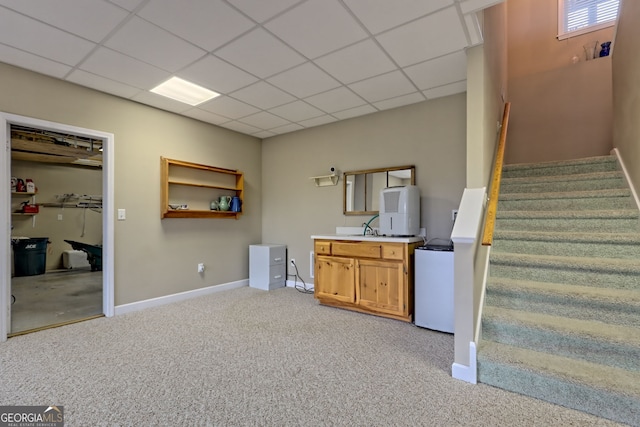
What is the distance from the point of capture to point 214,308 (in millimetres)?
3695

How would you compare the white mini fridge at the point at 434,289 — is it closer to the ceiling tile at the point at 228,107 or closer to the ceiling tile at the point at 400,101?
the ceiling tile at the point at 400,101

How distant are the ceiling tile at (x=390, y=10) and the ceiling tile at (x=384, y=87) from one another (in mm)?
798

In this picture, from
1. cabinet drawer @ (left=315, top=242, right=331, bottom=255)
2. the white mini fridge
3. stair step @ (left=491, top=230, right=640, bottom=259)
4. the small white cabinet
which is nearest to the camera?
stair step @ (left=491, top=230, right=640, bottom=259)

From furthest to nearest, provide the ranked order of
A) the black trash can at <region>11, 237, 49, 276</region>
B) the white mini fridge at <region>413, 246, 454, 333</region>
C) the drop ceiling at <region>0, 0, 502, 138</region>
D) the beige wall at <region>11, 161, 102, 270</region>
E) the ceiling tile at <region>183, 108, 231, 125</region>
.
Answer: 1. the beige wall at <region>11, 161, 102, 270</region>
2. the black trash can at <region>11, 237, 49, 276</region>
3. the ceiling tile at <region>183, 108, 231, 125</region>
4. the white mini fridge at <region>413, 246, 454, 333</region>
5. the drop ceiling at <region>0, 0, 502, 138</region>

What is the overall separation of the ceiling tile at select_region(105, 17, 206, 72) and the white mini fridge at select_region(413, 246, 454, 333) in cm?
285

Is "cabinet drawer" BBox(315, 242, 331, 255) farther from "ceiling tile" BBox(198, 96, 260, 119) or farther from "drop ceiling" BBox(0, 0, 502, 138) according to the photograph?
"ceiling tile" BBox(198, 96, 260, 119)

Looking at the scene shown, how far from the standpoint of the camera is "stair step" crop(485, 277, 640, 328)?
199 cm

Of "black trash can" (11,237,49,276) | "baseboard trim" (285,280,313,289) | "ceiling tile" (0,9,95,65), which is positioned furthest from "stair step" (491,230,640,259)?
"black trash can" (11,237,49,276)

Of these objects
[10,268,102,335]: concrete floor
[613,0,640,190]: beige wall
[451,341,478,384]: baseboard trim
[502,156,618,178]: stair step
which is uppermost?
[613,0,640,190]: beige wall

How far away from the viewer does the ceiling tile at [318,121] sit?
4.31 metres

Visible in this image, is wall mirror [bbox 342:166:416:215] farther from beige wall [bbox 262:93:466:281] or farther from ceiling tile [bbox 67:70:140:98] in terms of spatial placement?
ceiling tile [bbox 67:70:140:98]

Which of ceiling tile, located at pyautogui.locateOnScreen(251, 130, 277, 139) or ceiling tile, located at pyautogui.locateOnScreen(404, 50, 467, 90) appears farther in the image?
ceiling tile, located at pyautogui.locateOnScreen(251, 130, 277, 139)

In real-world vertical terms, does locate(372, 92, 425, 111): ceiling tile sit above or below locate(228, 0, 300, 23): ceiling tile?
below

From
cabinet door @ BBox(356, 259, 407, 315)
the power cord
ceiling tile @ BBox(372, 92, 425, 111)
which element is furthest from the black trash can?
ceiling tile @ BBox(372, 92, 425, 111)
